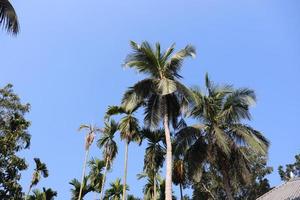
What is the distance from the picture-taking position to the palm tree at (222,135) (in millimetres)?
21703

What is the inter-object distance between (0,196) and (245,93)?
25.7 meters

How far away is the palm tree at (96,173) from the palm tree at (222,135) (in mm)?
21144

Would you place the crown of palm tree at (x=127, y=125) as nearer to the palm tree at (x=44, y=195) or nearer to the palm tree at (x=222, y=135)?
the palm tree at (x=222, y=135)

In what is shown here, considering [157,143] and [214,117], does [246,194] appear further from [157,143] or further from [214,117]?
[214,117]

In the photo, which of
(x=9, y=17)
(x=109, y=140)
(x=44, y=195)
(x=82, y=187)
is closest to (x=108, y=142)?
(x=109, y=140)

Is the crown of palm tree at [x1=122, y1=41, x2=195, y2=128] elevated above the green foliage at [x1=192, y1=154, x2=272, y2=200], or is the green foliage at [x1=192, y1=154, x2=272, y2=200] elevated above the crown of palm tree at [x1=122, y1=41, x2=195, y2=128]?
the green foliage at [x1=192, y1=154, x2=272, y2=200]

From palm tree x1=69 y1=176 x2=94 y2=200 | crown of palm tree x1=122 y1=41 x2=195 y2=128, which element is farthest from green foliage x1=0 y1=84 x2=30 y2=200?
crown of palm tree x1=122 y1=41 x2=195 y2=128

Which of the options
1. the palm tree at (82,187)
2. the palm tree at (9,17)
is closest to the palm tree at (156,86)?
the palm tree at (9,17)

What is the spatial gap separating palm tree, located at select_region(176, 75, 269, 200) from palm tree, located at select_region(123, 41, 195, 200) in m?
1.30

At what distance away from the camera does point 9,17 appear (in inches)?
557

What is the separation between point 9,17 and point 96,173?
30.1 meters

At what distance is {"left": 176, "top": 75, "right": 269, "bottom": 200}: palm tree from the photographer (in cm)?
2170

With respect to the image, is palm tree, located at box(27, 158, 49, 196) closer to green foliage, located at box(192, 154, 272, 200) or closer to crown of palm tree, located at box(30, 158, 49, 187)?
crown of palm tree, located at box(30, 158, 49, 187)

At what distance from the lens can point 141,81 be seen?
69.0ft
